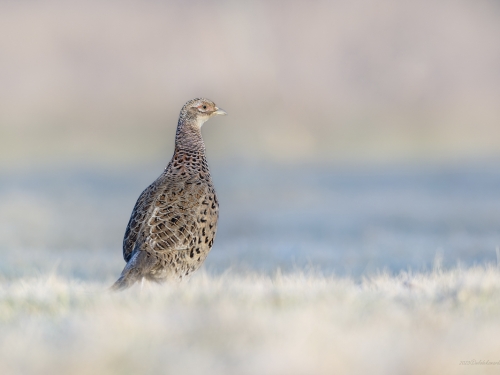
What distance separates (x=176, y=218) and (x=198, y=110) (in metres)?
1.54

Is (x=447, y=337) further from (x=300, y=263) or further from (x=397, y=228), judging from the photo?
(x=397, y=228)

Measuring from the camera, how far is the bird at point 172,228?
791cm

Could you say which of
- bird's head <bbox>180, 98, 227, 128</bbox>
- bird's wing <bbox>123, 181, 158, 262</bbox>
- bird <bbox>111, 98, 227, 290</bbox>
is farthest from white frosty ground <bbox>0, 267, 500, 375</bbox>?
bird's head <bbox>180, 98, 227, 128</bbox>

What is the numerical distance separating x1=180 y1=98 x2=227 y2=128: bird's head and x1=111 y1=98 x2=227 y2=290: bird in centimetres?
66

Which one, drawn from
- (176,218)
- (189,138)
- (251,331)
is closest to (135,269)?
(176,218)

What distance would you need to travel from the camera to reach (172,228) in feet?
26.4

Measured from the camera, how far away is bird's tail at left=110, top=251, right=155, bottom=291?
7.51 m

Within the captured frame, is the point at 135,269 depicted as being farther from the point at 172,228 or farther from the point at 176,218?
the point at 176,218

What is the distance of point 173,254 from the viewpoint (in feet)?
26.2

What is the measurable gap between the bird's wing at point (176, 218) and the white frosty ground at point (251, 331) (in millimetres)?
1179

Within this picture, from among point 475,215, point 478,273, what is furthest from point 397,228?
point 478,273

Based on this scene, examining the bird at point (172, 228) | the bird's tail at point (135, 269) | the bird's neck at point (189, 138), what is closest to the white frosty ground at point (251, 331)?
the bird's tail at point (135, 269)

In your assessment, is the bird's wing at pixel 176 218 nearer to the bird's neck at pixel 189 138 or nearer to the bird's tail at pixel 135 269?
the bird's tail at pixel 135 269

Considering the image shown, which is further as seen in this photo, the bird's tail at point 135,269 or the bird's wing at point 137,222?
the bird's wing at point 137,222
